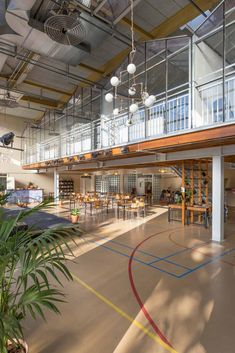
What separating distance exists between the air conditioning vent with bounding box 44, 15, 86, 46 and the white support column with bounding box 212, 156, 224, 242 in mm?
4690

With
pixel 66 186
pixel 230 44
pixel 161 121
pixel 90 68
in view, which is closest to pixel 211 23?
pixel 230 44

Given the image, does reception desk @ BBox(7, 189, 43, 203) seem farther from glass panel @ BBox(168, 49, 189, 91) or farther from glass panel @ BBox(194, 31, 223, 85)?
glass panel @ BBox(194, 31, 223, 85)

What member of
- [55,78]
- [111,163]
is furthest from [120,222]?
[55,78]

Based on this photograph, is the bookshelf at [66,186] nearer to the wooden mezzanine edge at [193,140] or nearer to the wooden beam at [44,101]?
the wooden beam at [44,101]

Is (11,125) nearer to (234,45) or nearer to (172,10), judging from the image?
(172,10)

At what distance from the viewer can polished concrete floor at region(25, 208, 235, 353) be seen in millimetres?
2121

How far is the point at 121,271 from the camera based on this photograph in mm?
3848

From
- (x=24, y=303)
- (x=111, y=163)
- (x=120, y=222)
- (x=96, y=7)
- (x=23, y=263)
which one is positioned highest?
(x=96, y=7)

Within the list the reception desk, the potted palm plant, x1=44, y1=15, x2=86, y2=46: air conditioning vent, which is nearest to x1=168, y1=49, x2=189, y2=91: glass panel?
x1=44, y1=15, x2=86, y2=46: air conditioning vent

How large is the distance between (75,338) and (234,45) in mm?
9164

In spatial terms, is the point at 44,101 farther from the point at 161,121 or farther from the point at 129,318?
the point at 129,318

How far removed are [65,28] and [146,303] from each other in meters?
5.41

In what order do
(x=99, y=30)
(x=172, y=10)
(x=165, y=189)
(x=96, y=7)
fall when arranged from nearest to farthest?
1. (x=96, y=7)
2. (x=99, y=30)
3. (x=172, y=10)
4. (x=165, y=189)

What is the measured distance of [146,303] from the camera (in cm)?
282
